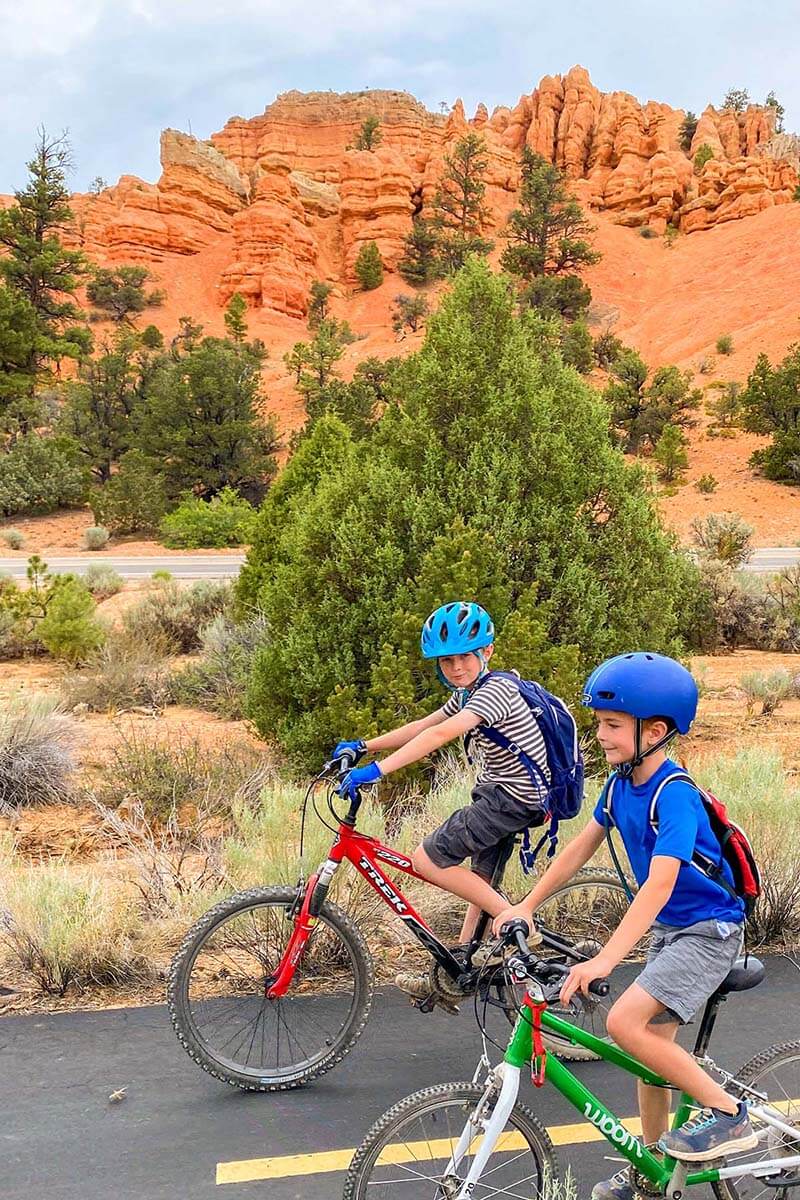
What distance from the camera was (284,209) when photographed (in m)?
73.0

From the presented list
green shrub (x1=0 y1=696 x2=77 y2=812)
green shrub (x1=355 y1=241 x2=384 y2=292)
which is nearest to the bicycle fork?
green shrub (x1=0 y1=696 x2=77 y2=812)

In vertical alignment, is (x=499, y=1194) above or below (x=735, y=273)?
below

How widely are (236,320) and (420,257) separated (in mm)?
16909

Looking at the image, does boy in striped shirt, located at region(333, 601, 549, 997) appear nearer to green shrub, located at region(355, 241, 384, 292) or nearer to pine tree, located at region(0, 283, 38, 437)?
pine tree, located at region(0, 283, 38, 437)

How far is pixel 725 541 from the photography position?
55.4ft

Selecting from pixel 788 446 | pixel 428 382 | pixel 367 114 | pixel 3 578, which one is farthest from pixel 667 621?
pixel 367 114

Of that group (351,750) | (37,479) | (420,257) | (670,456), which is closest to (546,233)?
(420,257)

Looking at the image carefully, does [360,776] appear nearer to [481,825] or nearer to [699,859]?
[481,825]

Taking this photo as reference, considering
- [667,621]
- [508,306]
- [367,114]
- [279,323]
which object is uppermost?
[367,114]

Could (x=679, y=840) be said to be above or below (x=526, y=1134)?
above

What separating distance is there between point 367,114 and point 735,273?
155ft

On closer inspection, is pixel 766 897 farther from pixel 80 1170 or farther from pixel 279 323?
pixel 279 323

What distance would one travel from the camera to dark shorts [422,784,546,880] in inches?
150

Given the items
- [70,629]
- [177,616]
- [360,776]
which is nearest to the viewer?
[360,776]
